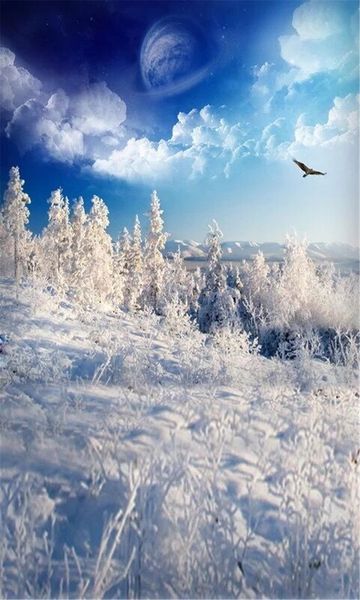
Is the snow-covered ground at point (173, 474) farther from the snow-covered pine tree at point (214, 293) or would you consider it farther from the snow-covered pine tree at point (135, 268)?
the snow-covered pine tree at point (135, 268)

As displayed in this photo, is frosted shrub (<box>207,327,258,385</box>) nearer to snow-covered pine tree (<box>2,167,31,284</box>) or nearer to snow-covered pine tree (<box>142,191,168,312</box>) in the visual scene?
snow-covered pine tree (<box>2,167,31,284</box>)

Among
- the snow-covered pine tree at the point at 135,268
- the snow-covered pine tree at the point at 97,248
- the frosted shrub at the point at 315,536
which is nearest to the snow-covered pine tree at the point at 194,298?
the snow-covered pine tree at the point at 135,268

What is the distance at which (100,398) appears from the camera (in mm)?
3834

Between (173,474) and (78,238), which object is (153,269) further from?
(173,474)

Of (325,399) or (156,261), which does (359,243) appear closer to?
(325,399)

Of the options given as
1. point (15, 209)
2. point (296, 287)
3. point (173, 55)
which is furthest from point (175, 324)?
point (296, 287)

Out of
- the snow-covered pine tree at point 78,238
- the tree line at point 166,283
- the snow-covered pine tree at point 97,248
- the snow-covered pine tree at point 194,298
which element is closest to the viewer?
the tree line at point 166,283

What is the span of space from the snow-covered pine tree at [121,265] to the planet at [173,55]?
1639cm

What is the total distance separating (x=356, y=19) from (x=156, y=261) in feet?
55.2

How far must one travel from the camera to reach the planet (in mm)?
4910

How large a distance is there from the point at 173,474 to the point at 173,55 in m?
4.99

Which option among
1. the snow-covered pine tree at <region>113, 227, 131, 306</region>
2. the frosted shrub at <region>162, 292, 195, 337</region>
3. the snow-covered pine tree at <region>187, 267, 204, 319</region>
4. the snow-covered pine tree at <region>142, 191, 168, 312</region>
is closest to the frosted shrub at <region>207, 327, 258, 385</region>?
the frosted shrub at <region>162, 292, 195, 337</region>

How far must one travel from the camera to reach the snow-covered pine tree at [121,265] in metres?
22.8

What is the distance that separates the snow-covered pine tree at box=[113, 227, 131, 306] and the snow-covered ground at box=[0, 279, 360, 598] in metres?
16.9
